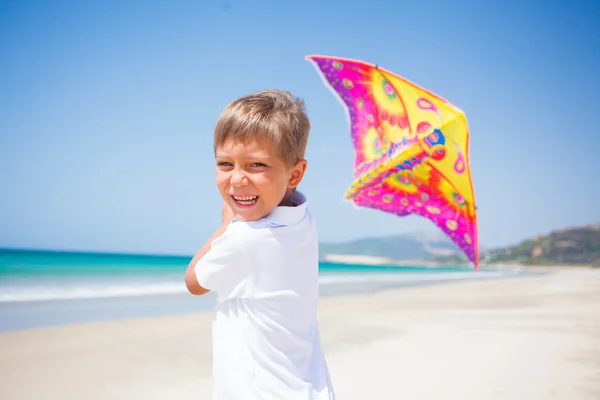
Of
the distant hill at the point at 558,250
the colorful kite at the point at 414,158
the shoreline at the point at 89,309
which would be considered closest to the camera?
the colorful kite at the point at 414,158

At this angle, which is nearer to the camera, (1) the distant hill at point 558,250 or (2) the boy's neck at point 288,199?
(2) the boy's neck at point 288,199

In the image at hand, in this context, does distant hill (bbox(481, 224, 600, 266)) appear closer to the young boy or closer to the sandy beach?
the sandy beach

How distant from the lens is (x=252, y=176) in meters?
1.50

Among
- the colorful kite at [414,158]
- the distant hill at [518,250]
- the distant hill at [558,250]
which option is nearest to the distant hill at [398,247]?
the distant hill at [518,250]

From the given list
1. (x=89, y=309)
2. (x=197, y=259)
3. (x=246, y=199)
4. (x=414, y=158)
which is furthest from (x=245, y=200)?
(x=89, y=309)

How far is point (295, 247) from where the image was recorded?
1.56 m

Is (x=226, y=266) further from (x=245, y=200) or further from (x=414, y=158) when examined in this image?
(x=414, y=158)

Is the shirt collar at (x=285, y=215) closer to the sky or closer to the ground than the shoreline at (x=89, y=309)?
closer to the sky

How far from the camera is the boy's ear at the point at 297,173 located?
1.59 meters

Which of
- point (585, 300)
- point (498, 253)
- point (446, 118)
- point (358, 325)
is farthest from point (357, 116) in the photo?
point (498, 253)

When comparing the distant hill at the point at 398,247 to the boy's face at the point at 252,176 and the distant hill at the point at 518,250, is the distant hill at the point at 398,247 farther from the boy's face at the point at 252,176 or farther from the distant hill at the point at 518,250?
the boy's face at the point at 252,176

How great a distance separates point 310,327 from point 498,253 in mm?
59932

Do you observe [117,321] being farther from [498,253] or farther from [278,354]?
[498,253]

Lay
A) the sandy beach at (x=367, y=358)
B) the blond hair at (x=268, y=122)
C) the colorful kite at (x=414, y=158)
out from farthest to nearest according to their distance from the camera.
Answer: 1. the sandy beach at (x=367, y=358)
2. the colorful kite at (x=414, y=158)
3. the blond hair at (x=268, y=122)
